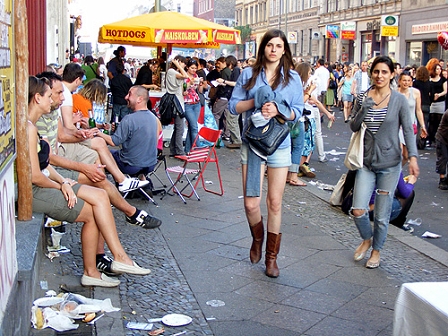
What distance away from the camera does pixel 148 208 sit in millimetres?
7707

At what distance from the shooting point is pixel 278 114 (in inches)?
200

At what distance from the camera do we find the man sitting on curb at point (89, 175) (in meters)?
5.35

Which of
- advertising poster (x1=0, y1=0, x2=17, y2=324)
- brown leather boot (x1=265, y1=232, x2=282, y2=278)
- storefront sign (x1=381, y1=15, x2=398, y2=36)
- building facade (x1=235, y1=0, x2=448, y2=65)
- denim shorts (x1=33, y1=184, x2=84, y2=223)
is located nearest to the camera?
advertising poster (x1=0, y1=0, x2=17, y2=324)

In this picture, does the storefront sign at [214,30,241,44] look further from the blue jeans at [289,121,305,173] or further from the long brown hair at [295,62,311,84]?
the blue jeans at [289,121,305,173]

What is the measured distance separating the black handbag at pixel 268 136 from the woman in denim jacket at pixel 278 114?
0.08 m

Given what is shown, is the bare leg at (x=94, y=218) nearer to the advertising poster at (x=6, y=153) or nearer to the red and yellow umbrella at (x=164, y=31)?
the advertising poster at (x=6, y=153)

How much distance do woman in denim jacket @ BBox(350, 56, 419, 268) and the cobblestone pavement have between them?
20.4 inches

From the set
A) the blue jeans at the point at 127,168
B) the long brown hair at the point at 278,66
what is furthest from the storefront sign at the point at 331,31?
the long brown hair at the point at 278,66

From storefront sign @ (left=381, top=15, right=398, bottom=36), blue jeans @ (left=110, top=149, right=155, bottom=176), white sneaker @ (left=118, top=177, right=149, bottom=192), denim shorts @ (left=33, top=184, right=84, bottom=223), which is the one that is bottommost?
white sneaker @ (left=118, top=177, right=149, bottom=192)

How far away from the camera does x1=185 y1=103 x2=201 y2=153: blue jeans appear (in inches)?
472

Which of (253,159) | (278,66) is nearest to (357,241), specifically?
(253,159)

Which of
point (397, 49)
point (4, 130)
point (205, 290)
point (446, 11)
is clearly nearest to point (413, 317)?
point (4, 130)

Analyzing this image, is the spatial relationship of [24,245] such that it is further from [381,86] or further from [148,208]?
[148,208]

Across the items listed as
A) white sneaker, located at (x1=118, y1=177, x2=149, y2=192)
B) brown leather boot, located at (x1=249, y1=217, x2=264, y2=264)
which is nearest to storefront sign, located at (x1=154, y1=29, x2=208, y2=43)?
white sneaker, located at (x1=118, y1=177, x2=149, y2=192)
